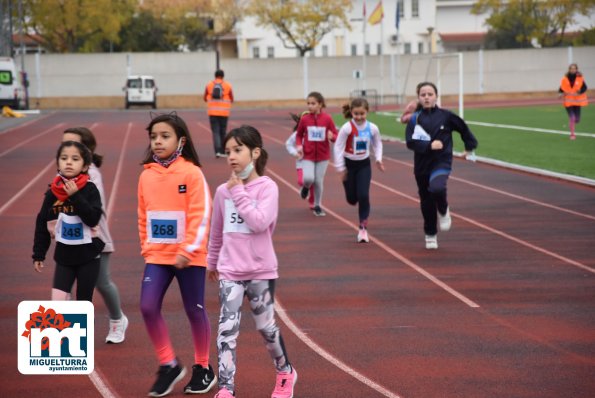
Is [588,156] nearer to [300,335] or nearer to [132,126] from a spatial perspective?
[300,335]

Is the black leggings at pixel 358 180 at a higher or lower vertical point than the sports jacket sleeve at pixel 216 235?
lower

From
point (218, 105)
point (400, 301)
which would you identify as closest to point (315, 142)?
point (400, 301)

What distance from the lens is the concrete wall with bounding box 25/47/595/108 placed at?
6594 centimetres

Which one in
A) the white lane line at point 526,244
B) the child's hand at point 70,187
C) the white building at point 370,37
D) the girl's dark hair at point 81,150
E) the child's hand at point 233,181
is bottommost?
the white lane line at point 526,244

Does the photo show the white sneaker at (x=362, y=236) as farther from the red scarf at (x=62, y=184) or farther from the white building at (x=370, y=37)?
the white building at (x=370, y=37)

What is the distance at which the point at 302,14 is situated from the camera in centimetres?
8119

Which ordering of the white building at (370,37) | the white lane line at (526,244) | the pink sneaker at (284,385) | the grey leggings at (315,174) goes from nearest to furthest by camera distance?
the pink sneaker at (284,385) < the white lane line at (526,244) < the grey leggings at (315,174) < the white building at (370,37)

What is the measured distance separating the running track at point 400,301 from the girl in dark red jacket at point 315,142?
0.58 meters

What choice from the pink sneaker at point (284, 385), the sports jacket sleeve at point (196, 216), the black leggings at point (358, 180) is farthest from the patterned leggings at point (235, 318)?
the black leggings at point (358, 180)

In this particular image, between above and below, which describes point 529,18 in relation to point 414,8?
below

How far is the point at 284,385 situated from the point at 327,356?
1.31 meters

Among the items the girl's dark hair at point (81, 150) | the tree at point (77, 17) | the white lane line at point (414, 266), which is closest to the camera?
the girl's dark hair at point (81, 150)

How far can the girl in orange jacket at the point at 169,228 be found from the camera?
6.62 m

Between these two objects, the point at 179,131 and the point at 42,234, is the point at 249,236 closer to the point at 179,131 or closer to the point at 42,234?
the point at 179,131
